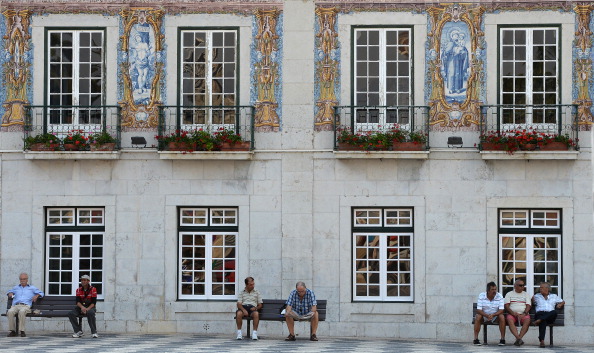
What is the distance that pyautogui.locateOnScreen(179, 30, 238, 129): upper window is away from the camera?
96.3 feet

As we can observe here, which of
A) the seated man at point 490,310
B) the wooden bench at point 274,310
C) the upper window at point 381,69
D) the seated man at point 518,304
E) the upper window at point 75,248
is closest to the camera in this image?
the seated man at point 490,310

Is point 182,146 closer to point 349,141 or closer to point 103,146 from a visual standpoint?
point 103,146

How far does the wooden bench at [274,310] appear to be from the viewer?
92.2ft

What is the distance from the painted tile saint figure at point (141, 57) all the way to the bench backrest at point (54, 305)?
449cm

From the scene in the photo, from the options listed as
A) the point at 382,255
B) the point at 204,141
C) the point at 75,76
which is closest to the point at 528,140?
the point at 382,255

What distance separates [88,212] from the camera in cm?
2959

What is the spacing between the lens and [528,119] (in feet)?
94.3

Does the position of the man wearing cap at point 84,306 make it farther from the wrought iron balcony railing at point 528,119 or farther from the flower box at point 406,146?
the wrought iron balcony railing at point 528,119

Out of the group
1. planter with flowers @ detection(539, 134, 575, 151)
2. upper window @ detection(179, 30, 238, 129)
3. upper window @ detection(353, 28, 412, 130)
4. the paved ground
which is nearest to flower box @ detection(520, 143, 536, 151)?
planter with flowers @ detection(539, 134, 575, 151)

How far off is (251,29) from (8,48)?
5.19m

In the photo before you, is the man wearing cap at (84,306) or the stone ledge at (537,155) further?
the stone ledge at (537,155)

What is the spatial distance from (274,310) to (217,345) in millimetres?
2357

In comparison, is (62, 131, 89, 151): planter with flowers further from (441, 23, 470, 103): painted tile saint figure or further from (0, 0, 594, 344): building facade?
(441, 23, 470, 103): painted tile saint figure

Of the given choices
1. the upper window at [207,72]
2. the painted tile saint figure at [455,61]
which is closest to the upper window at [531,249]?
the painted tile saint figure at [455,61]
